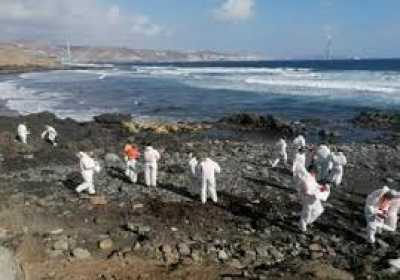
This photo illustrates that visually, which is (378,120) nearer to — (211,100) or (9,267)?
(211,100)

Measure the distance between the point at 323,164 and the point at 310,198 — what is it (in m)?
6.89

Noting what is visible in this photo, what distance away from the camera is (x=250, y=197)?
1858 centimetres

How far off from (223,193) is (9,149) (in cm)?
1200

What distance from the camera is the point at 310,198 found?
15.4m

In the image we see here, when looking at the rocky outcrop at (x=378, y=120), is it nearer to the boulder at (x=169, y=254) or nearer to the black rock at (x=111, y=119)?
the black rock at (x=111, y=119)

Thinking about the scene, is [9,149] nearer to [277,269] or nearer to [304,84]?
[277,269]

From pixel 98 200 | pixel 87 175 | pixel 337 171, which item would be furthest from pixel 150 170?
pixel 337 171

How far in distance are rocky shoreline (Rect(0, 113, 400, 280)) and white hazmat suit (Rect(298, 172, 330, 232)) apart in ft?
1.18

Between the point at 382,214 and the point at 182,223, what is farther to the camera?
the point at 182,223

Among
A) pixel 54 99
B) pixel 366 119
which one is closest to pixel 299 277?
pixel 366 119

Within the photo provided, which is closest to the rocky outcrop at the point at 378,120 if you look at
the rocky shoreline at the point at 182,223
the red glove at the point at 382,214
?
the rocky shoreline at the point at 182,223

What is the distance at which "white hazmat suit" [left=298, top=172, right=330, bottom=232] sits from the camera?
15305 mm

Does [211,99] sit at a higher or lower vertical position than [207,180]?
lower

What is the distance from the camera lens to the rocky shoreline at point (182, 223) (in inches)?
508
